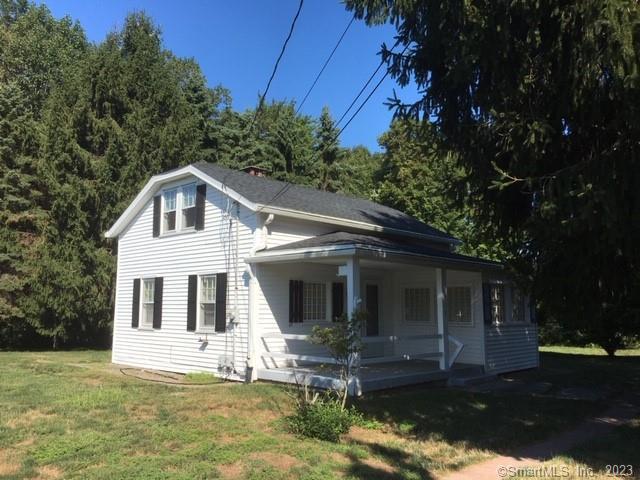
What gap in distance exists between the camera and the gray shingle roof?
512 inches

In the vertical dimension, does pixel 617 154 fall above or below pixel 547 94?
below

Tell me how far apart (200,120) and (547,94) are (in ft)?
84.6

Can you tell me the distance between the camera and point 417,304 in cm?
1517

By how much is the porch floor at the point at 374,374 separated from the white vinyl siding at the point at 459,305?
1.47 m

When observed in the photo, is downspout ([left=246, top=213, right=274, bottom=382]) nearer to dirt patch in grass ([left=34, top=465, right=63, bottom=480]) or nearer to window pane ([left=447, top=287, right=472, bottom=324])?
window pane ([left=447, top=287, right=472, bottom=324])

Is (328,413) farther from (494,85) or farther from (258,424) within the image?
(494,85)

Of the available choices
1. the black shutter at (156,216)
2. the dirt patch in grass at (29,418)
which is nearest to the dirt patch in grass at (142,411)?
the dirt patch in grass at (29,418)

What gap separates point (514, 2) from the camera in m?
6.54

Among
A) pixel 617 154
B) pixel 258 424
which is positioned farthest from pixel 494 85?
pixel 258 424

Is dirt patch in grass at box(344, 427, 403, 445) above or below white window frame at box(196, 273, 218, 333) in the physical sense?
below

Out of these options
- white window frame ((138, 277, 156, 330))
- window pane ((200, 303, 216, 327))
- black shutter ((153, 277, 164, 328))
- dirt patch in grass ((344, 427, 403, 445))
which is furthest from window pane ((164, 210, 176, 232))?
dirt patch in grass ((344, 427, 403, 445))

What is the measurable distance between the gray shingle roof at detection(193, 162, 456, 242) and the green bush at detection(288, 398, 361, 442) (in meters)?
5.65

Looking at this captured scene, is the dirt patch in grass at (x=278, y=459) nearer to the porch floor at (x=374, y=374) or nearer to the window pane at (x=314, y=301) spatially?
the porch floor at (x=374, y=374)

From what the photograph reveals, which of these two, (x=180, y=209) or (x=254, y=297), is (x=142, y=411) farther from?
(x=180, y=209)
